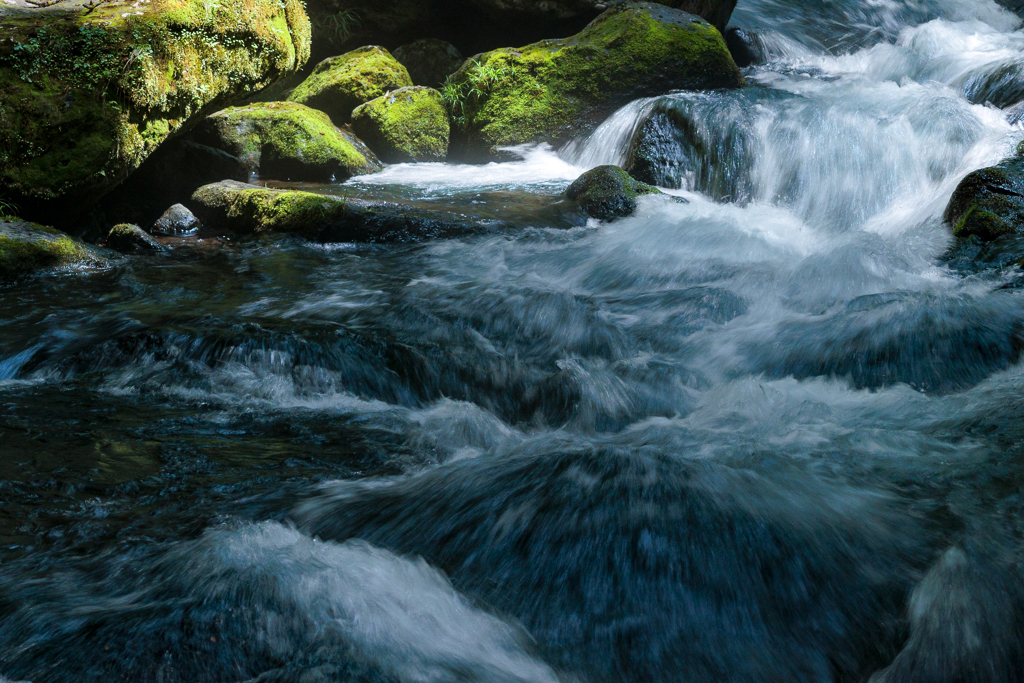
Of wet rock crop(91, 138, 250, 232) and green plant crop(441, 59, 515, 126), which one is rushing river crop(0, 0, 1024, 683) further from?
green plant crop(441, 59, 515, 126)

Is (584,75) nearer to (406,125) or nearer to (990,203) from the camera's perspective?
(406,125)

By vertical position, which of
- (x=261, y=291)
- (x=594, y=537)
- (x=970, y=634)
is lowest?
(x=261, y=291)

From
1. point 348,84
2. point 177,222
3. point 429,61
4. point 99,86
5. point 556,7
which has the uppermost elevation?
point 556,7

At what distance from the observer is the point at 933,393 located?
325cm

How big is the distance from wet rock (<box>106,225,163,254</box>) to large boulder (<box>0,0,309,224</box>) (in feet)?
1.14

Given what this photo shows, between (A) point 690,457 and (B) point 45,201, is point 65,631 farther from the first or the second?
(B) point 45,201

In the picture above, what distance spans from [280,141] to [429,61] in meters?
4.54

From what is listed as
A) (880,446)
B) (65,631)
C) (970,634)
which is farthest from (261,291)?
(970,634)

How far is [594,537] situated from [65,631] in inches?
60.7

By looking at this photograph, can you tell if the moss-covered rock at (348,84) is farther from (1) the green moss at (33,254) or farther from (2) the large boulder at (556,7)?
(1) the green moss at (33,254)

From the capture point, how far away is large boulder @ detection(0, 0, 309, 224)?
5.25 meters

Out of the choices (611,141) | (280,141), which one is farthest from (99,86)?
(611,141)

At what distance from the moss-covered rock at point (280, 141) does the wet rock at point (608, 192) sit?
3.52 meters

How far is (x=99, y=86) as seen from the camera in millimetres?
5547
